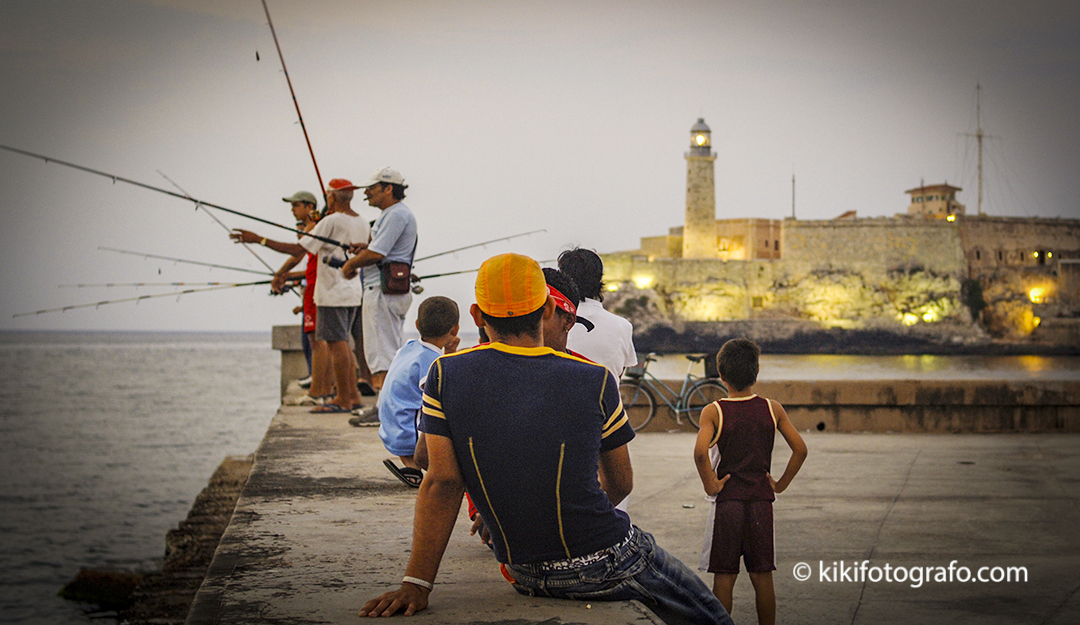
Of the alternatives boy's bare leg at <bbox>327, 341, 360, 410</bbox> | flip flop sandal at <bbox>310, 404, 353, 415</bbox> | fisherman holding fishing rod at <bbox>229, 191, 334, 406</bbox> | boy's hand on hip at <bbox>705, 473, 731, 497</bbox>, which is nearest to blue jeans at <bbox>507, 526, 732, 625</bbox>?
boy's hand on hip at <bbox>705, 473, 731, 497</bbox>

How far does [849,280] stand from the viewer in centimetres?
7256

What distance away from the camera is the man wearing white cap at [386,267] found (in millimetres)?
6395

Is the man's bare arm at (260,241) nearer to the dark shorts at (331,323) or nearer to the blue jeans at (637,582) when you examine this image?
the dark shorts at (331,323)

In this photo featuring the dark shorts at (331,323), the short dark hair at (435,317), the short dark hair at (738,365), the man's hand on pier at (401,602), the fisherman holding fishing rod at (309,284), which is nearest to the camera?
the man's hand on pier at (401,602)

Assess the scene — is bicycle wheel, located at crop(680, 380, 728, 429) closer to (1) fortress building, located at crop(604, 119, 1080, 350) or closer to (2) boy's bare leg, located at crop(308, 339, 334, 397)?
(2) boy's bare leg, located at crop(308, 339, 334, 397)

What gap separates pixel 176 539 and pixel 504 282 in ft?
24.9

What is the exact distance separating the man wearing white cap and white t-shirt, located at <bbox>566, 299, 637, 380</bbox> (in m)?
2.75

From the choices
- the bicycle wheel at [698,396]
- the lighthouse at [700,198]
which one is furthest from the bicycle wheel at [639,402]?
the lighthouse at [700,198]

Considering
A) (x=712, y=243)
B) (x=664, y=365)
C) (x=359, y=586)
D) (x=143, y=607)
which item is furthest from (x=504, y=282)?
(x=712, y=243)

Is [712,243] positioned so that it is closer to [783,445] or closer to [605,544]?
[783,445]

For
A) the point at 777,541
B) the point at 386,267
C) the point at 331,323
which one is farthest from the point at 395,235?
the point at 777,541

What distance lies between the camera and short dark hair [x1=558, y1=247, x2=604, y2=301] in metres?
4.02

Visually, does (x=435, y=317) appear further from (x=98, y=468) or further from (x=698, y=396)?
(x=98, y=468)

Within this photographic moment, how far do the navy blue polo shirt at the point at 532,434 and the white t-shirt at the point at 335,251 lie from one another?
4738 mm
